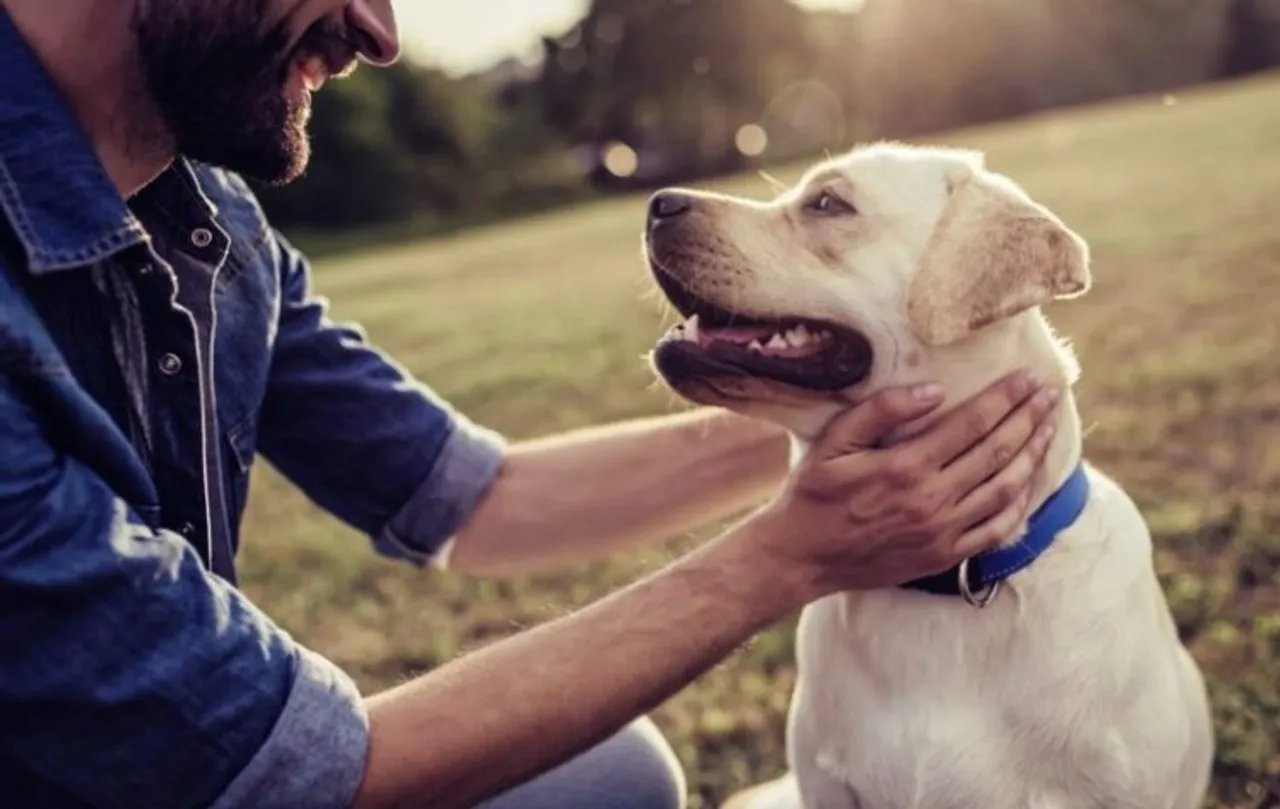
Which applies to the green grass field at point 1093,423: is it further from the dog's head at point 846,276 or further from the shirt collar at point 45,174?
the shirt collar at point 45,174

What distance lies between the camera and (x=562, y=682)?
87.9 inches

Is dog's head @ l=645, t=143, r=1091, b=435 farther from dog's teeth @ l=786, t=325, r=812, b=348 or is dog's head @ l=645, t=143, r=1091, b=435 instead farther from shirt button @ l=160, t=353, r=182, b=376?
shirt button @ l=160, t=353, r=182, b=376

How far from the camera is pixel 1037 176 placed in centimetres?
1880

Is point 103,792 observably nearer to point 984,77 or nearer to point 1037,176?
point 1037,176

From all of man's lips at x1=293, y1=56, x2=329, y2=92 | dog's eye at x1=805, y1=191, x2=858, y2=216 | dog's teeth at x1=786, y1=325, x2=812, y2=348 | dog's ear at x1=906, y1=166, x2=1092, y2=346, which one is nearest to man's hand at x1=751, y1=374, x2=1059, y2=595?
dog's ear at x1=906, y1=166, x2=1092, y2=346

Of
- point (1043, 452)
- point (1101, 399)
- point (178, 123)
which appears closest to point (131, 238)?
point (178, 123)

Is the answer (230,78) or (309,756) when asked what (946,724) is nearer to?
(309,756)

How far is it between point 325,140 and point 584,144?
24.7 ft

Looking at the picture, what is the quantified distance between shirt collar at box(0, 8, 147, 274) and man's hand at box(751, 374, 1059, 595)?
1153 millimetres

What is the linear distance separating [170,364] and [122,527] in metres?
0.52

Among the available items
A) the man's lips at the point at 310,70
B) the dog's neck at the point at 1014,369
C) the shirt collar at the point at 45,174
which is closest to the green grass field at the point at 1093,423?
the dog's neck at the point at 1014,369

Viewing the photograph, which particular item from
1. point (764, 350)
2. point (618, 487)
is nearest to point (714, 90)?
point (618, 487)

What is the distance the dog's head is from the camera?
2607 millimetres

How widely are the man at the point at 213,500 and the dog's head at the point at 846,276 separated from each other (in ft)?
0.54
